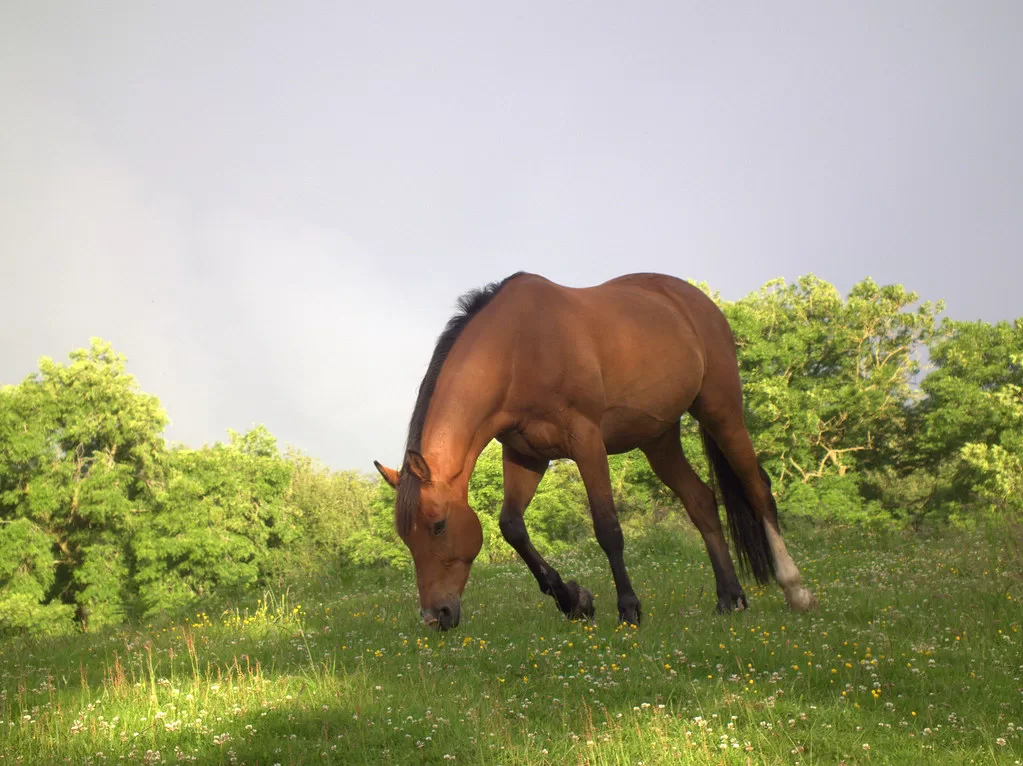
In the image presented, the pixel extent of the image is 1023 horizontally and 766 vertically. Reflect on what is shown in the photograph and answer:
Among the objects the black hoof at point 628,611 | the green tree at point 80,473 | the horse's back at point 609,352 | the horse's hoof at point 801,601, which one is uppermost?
the green tree at point 80,473

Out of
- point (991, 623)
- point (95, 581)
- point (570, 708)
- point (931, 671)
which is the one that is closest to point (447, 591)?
point (570, 708)

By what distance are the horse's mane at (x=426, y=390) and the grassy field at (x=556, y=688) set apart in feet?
3.64

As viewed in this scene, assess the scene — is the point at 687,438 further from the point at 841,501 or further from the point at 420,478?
the point at 420,478

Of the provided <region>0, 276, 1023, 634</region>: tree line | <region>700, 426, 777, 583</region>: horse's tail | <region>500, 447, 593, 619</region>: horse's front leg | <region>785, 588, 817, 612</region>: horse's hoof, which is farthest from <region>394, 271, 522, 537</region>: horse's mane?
<region>0, 276, 1023, 634</region>: tree line

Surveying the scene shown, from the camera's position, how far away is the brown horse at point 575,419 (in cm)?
643

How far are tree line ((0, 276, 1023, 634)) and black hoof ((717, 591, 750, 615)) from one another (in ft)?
84.4

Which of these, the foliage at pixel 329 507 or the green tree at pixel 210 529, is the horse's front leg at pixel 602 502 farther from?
the foliage at pixel 329 507

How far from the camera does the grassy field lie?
3.69m

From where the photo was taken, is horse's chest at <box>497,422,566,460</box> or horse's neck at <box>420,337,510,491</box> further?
horse's chest at <box>497,422,566,460</box>

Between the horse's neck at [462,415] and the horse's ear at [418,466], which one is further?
the horse's neck at [462,415]

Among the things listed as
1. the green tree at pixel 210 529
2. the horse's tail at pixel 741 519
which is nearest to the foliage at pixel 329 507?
the green tree at pixel 210 529

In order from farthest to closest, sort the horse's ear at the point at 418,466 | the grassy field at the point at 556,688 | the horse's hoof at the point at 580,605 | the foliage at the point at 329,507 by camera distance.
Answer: the foliage at the point at 329,507 → the horse's hoof at the point at 580,605 → the horse's ear at the point at 418,466 → the grassy field at the point at 556,688

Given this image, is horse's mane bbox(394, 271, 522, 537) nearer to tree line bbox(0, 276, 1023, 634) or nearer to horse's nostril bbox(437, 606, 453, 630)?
horse's nostril bbox(437, 606, 453, 630)

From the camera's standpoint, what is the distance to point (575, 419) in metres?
6.92
